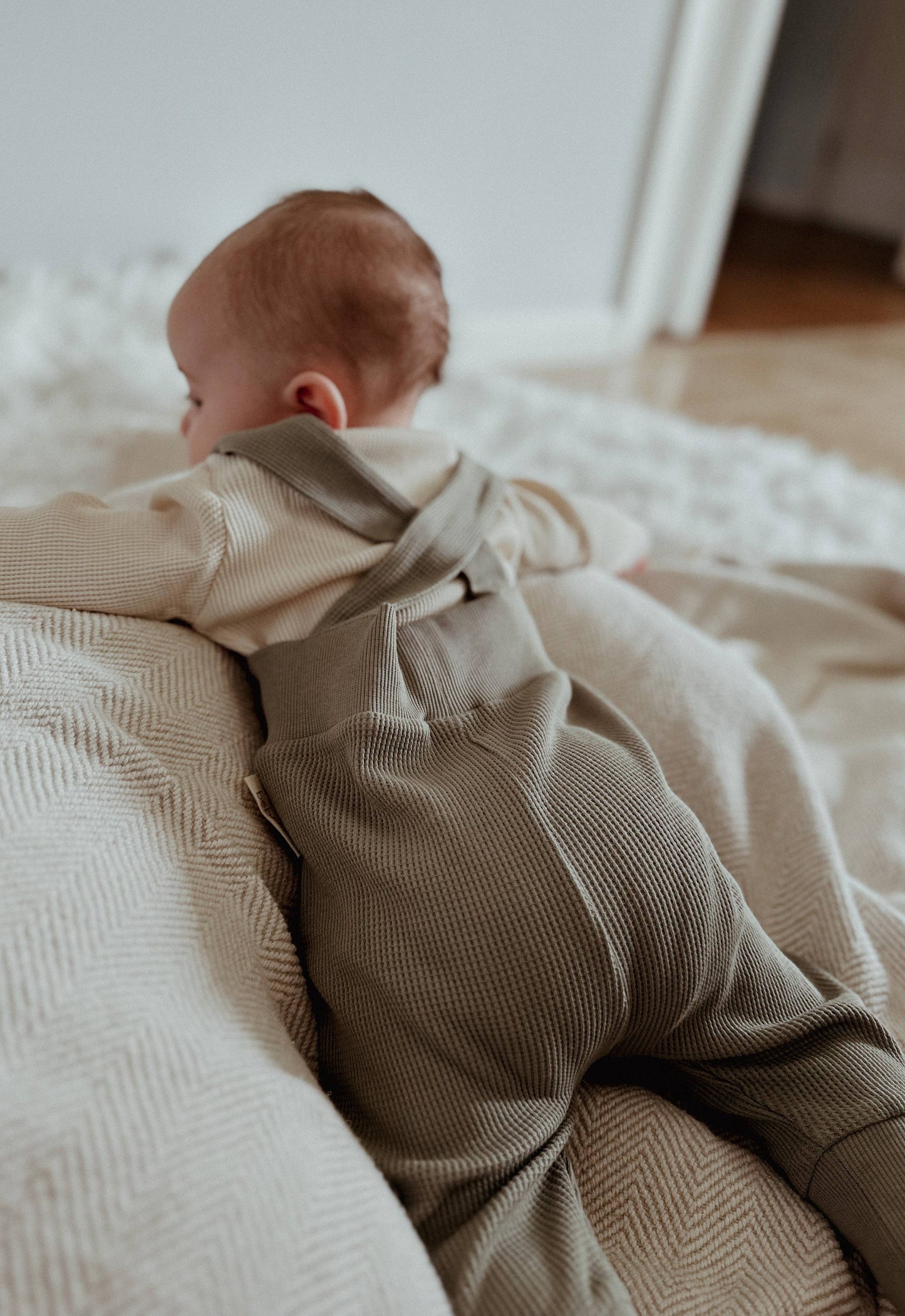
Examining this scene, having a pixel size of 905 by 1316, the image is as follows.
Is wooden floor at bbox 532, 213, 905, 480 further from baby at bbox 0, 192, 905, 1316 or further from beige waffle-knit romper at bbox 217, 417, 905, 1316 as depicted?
beige waffle-knit romper at bbox 217, 417, 905, 1316

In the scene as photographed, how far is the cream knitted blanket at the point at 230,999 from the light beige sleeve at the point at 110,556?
0.07ft

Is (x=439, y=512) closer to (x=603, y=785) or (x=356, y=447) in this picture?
(x=356, y=447)

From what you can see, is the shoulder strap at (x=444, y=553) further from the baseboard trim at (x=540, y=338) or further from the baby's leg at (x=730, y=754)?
the baseboard trim at (x=540, y=338)

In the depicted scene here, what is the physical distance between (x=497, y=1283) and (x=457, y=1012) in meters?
0.12

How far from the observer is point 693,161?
2.57 metres

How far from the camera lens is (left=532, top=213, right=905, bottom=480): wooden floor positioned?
230 cm

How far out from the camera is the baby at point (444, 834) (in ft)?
1.83

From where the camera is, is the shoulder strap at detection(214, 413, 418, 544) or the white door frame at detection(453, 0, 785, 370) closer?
the shoulder strap at detection(214, 413, 418, 544)

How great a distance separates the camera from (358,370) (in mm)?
858

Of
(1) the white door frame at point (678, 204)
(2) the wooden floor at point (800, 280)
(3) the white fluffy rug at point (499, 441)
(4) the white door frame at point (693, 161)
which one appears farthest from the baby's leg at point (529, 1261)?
(2) the wooden floor at point (800, 280)

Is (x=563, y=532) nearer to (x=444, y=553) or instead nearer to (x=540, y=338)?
(x=444, y=553)

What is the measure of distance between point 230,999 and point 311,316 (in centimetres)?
50

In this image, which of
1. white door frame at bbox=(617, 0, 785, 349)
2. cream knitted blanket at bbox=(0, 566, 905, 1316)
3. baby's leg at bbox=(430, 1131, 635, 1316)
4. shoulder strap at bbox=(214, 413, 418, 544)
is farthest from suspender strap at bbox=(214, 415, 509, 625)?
white door frame at bbox=(617, 0, 785, 349)

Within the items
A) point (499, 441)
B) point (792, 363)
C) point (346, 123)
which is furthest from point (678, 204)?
point (499, 441)
